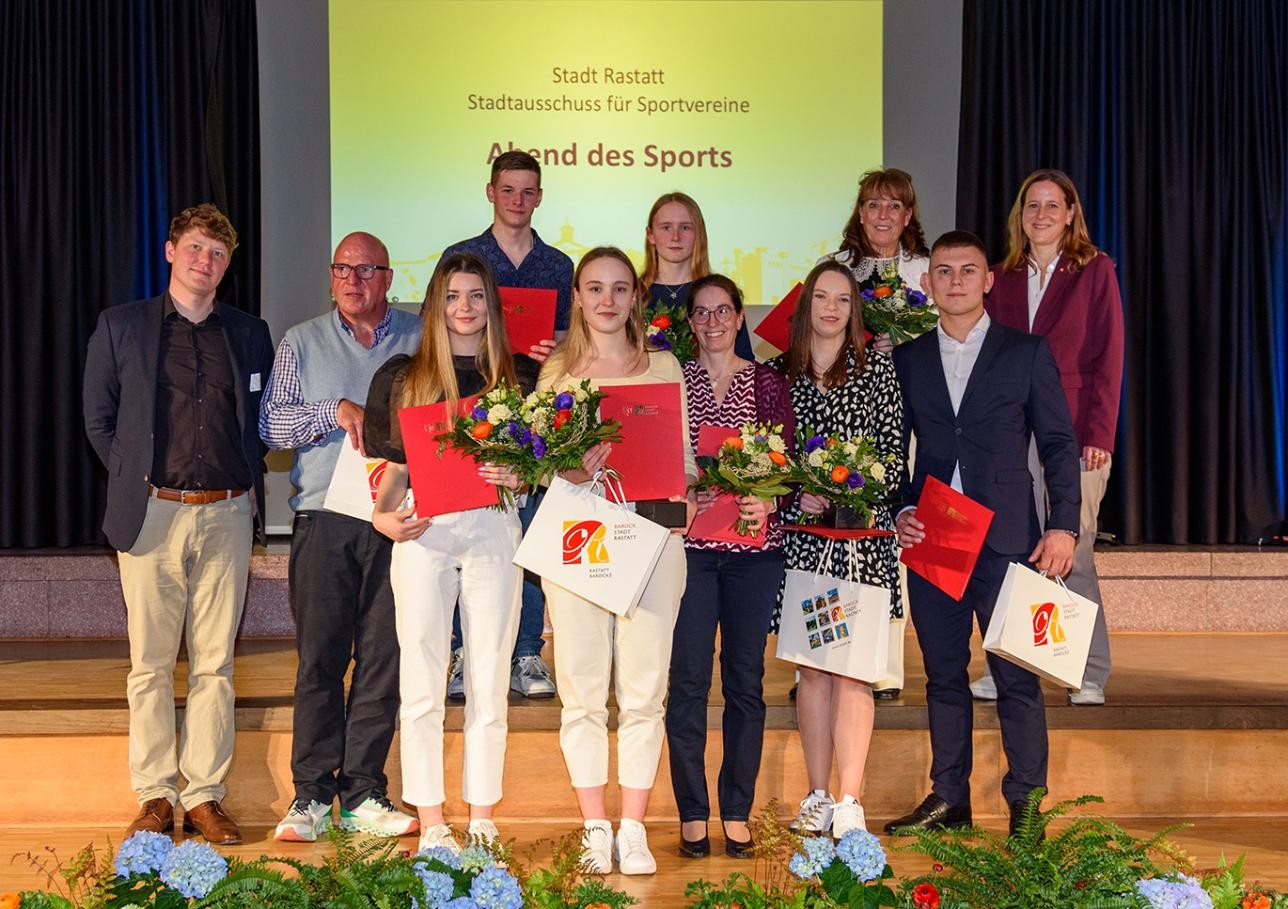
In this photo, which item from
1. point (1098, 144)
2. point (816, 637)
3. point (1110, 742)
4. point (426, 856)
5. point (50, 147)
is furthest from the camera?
point (1098, 144)

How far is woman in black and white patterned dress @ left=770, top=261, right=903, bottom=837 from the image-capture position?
3.66 metres

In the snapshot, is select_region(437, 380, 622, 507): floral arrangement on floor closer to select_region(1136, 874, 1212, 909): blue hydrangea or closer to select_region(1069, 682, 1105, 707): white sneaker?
select_region(1136, 874, 1212, 909): blue hydrangea

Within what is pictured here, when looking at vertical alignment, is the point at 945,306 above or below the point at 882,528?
above

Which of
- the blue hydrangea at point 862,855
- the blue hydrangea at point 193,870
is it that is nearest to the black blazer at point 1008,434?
the blue hydrangea at point 862,855

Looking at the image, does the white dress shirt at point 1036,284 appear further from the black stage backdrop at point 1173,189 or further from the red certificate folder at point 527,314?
the black stage backdrop at point 1173,189

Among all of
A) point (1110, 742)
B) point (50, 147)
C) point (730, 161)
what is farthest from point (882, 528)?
point (50, 147)

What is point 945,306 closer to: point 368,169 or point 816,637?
point 816,637

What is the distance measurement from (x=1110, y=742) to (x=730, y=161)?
3.56m

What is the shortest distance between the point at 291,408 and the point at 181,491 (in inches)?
16.0

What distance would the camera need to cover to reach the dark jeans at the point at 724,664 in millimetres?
3609

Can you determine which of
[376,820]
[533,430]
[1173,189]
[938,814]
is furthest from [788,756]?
[1173,189]

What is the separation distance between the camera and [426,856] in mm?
2062

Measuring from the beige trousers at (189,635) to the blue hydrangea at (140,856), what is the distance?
1.87m

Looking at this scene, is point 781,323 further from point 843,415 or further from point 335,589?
point 335,589
